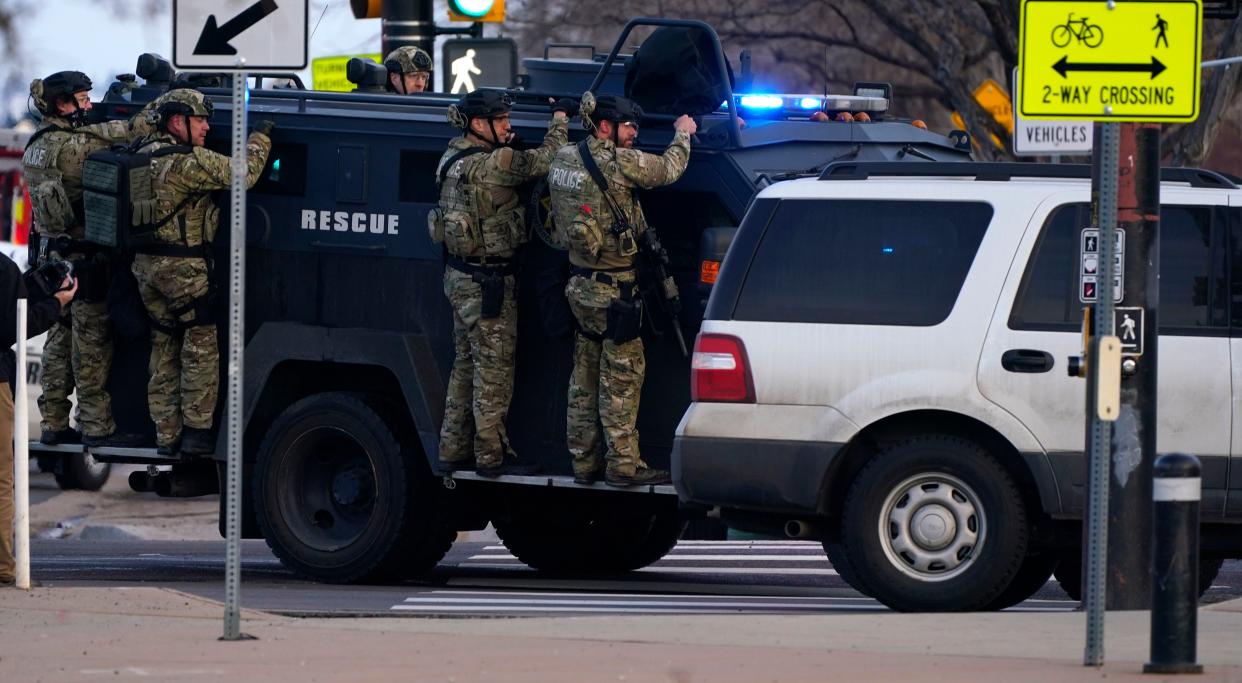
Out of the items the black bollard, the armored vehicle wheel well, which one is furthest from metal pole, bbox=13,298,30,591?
the black bollard

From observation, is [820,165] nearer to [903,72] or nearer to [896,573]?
[896,573]

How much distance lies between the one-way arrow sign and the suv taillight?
258cm

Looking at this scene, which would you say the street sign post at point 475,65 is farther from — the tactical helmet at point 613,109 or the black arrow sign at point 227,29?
the black arrow sign at point 227,29

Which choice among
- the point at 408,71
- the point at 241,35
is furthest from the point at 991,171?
the point at 408,71

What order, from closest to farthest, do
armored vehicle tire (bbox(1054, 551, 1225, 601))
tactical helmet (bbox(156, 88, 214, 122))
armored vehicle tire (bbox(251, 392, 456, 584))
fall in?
armored vehicle tire (bbox(1054, 551, 1225, 601))
armored vehicle tire (bbox(251, 392, 456, 584))
tactical helmet (bbox(156, 88, 214, 122))

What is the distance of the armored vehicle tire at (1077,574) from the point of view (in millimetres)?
10648

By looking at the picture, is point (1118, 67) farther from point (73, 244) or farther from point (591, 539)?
point (73, 244)

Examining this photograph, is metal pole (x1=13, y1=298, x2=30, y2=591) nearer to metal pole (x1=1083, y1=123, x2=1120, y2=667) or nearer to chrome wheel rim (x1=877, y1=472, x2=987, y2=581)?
chrome wheel rim (x1=877, y1=472, x2=987, y2=581)

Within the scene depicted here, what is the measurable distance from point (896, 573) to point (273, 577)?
414 cm

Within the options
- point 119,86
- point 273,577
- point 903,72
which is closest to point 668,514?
point 273,577

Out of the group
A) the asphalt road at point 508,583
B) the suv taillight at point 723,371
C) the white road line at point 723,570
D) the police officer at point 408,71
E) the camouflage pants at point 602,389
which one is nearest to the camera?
the suv taillight at point 723,371

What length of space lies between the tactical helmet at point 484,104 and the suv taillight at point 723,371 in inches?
77.6

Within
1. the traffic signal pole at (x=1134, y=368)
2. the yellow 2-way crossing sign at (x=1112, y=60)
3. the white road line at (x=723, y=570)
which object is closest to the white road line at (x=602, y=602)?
the traffic signal pole at (x=1134, y=368)

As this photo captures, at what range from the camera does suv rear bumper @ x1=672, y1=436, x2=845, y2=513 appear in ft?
31.5
